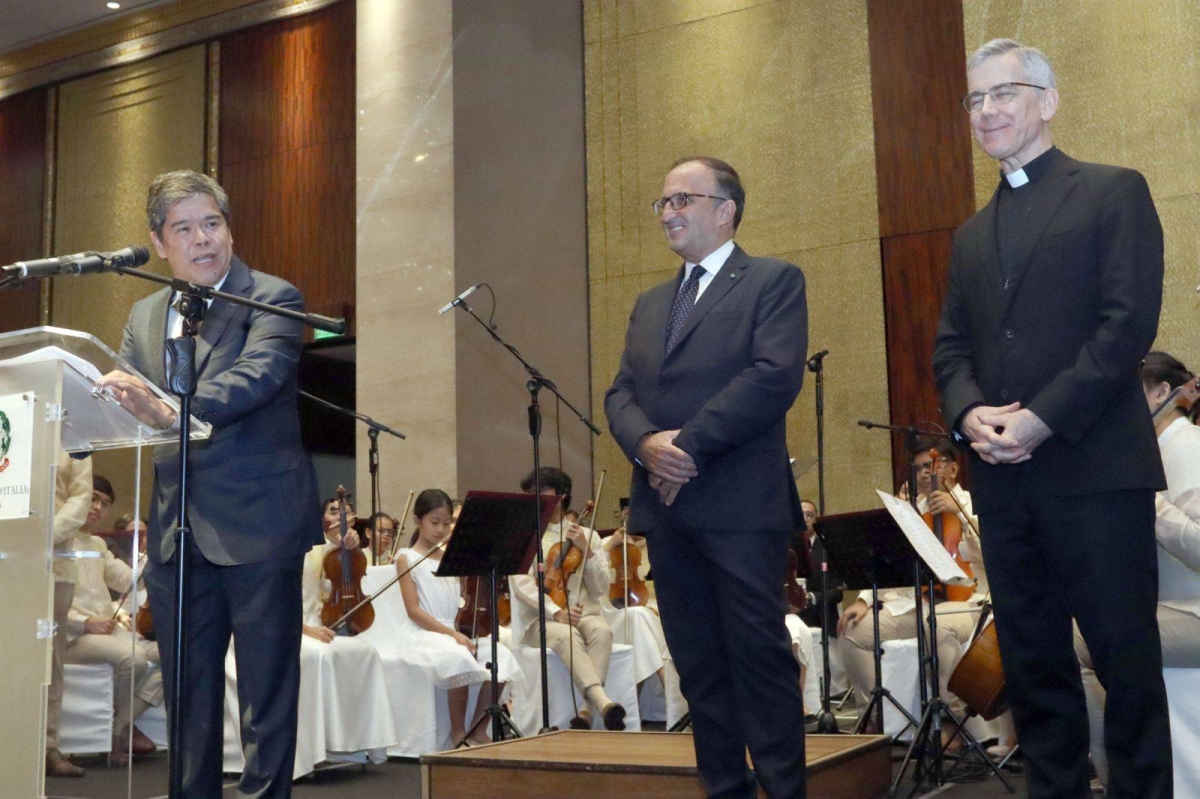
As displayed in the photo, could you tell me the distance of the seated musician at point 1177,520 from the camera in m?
3.10

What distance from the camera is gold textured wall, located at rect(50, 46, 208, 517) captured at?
10.8 metres

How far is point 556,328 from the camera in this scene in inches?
368

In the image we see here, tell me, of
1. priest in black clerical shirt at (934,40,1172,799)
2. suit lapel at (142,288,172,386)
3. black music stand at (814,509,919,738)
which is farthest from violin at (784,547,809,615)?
suit lapel at (142,288,172,386)

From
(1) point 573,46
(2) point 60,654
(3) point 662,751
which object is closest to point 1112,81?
(1) point 573,46

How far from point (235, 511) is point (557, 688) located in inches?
143

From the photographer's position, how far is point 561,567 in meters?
6.32

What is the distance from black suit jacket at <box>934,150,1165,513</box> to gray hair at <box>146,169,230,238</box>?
5.81 feet

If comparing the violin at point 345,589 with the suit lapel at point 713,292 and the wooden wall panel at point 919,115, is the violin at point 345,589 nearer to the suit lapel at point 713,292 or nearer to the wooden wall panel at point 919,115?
the suit lapel at point 713,292

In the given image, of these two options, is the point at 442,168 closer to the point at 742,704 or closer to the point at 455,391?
the point at 455,391

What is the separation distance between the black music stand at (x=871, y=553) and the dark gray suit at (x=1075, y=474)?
2.03m

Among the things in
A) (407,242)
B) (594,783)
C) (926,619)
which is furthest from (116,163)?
(594,783)

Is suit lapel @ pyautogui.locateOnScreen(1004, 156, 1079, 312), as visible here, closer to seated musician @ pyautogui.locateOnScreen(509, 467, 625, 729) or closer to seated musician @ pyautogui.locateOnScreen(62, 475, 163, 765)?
seated musician @ pyautogui.locateOnScreen(509, 467, 625, 729)

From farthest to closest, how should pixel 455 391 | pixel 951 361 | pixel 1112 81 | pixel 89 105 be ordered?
pixel 89 105
pixel 455 391
pixel 1112 81
pixel 951 361

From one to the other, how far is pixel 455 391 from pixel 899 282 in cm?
316
